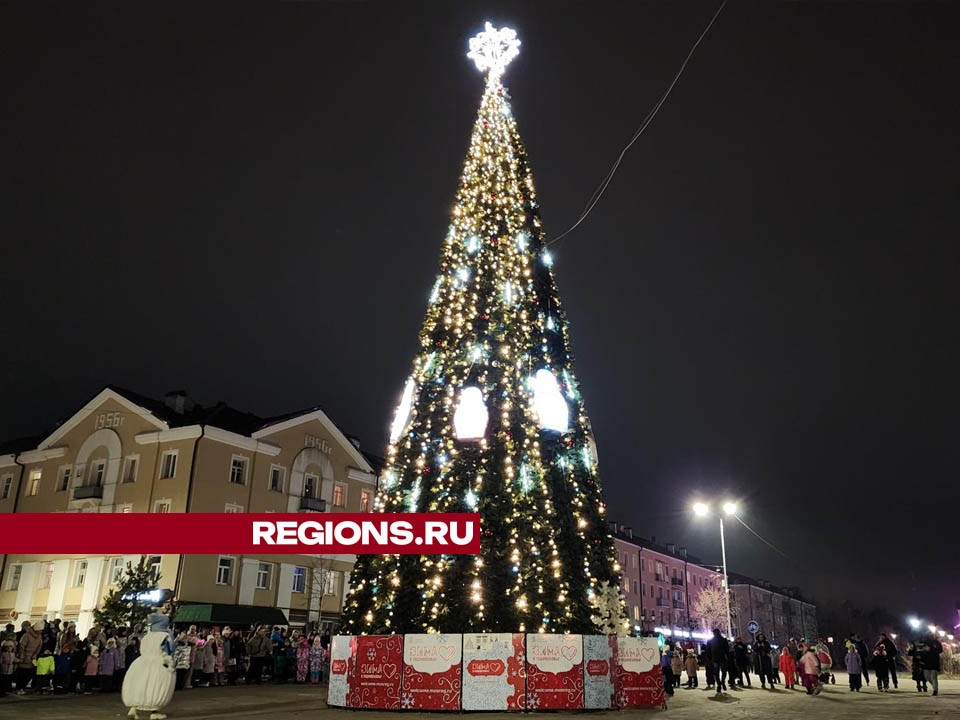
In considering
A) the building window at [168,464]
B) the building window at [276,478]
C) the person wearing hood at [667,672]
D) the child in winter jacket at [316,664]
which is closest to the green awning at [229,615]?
the building window at [276,478]

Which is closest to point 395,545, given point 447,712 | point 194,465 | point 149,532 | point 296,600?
point 447,712

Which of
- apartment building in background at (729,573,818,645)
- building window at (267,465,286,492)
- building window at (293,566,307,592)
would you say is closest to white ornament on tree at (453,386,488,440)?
building window at (267,465,286,492)

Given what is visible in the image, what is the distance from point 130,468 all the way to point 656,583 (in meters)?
57.3

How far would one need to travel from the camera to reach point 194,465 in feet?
115

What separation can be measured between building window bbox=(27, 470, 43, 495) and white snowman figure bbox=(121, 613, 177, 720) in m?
35.1

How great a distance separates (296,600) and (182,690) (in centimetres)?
2007

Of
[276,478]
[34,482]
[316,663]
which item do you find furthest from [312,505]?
[316,663]

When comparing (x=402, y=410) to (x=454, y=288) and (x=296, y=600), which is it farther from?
(x=296, y=600)

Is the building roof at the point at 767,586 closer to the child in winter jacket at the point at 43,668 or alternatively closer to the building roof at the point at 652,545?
the building roof at the point at 652,545

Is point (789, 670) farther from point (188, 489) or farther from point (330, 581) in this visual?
point (188, 489)

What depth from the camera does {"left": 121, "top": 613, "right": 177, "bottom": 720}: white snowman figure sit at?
36.2ft

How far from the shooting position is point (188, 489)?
34750mm

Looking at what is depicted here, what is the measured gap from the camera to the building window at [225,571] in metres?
34.8

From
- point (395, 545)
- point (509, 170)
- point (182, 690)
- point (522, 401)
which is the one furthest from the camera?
point (182, 690)
